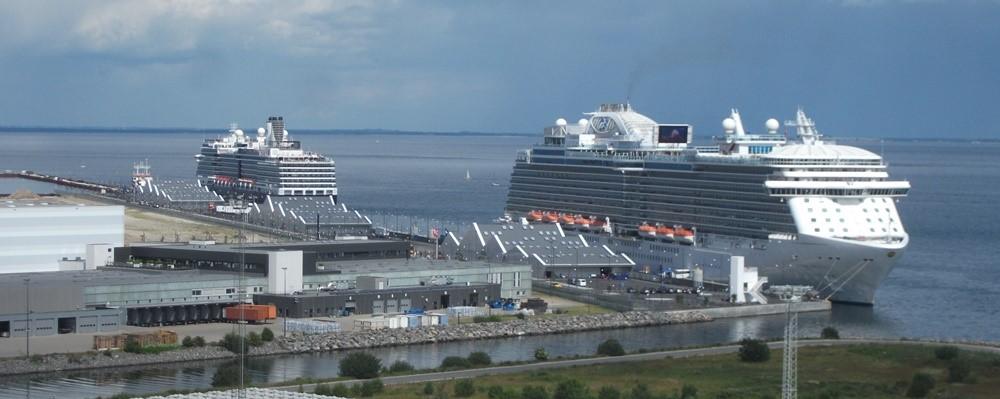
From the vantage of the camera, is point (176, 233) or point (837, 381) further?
point (176, 233)

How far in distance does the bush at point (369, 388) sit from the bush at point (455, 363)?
13.9 feet

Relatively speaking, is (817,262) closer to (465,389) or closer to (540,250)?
(540,250)

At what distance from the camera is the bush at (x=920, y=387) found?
3428 centimetres

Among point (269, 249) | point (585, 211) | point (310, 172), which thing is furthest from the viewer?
point (310, 172)

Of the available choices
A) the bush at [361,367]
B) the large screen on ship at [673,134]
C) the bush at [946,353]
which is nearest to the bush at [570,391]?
the bush at [361,367]

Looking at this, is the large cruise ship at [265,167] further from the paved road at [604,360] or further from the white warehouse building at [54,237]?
the paved road at [604,360]

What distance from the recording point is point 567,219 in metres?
68.9

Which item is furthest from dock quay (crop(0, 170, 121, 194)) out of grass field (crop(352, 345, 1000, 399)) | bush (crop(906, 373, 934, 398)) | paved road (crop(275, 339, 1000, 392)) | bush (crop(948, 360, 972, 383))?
bush (crop(906, 373, 934, 398))

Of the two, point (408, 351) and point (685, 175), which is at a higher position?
point (685, 175)

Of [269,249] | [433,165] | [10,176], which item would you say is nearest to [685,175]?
[269,249]

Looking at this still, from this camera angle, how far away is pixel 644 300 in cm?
5381

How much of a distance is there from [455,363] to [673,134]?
2809 cm

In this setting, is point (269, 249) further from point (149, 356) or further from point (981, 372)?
point (981, 372)

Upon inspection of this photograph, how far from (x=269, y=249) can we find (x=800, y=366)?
20474 millimetres
